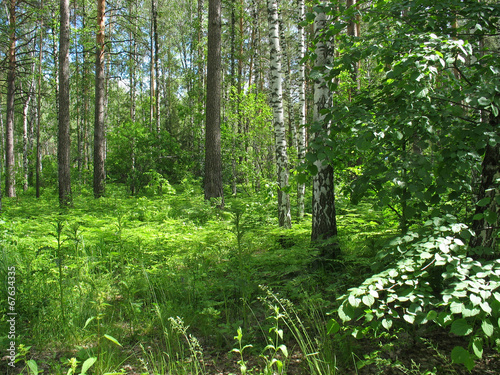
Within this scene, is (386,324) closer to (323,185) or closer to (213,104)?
(323,185)

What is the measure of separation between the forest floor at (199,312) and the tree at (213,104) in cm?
324

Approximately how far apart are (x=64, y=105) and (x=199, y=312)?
30.4 feet

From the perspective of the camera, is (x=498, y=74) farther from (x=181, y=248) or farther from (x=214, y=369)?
(x=181, y=248)

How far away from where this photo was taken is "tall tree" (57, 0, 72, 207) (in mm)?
9773

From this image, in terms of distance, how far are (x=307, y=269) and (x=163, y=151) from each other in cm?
1099

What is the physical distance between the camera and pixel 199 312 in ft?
10.2

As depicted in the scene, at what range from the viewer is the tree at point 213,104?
7.97 m

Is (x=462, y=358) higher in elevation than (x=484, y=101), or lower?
lower

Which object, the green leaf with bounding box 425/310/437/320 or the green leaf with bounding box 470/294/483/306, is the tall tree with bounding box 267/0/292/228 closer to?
the green leaf with bounding box 425/310/437/320

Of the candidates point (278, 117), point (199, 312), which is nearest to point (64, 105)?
point (278, 117)

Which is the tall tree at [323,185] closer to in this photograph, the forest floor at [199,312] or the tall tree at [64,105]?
the forest floor at [199,312]

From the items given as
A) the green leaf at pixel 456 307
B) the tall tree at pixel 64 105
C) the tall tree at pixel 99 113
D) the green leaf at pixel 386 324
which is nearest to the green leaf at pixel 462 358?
the green leaf at pixel 456 307

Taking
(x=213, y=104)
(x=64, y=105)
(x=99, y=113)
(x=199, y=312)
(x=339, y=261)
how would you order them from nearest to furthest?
(x=199, y=312)
(x=339, y=261)
(x=213, y=104)
(x=64, y=105)
(x=99, y=113)

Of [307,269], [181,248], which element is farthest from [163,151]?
[307,269]
